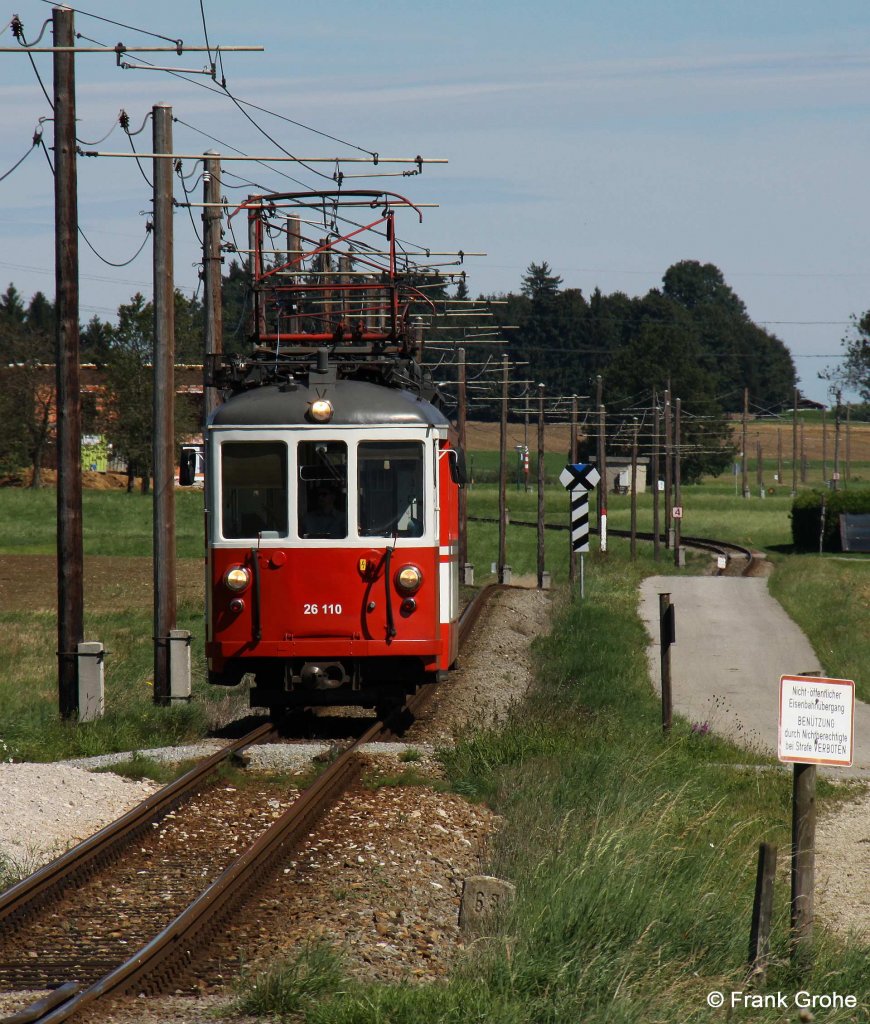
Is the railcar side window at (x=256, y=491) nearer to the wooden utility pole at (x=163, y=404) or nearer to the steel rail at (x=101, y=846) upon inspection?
the steel rail at (x=101, y=846)

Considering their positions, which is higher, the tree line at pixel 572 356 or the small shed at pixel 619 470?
the tree line at pixel 572 356

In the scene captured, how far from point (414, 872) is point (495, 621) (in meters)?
20.0

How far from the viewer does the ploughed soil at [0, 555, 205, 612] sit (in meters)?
33.5

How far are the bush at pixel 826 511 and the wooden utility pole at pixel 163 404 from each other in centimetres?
4809

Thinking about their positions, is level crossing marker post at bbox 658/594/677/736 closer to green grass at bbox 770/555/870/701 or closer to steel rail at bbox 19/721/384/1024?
steel rail at bbox 19/721/384/1024

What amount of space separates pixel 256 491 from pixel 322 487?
59cm

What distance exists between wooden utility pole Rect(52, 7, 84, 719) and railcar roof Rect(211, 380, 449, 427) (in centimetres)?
268

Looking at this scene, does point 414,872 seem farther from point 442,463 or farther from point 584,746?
point 442,463

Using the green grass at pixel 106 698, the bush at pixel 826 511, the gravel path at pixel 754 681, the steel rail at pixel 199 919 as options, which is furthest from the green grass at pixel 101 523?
the steel rail at pixel 199 919

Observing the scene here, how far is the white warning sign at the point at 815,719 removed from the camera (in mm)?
7105

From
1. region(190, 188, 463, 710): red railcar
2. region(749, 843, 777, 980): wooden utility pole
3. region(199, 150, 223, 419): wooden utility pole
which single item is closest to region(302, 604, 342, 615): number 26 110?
region(190, 188, 463, 710): red railcar

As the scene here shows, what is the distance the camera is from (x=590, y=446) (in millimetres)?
118250

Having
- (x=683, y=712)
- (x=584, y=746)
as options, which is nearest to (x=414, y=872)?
(x=584, y=746)

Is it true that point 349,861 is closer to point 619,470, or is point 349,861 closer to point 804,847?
point 804,847
